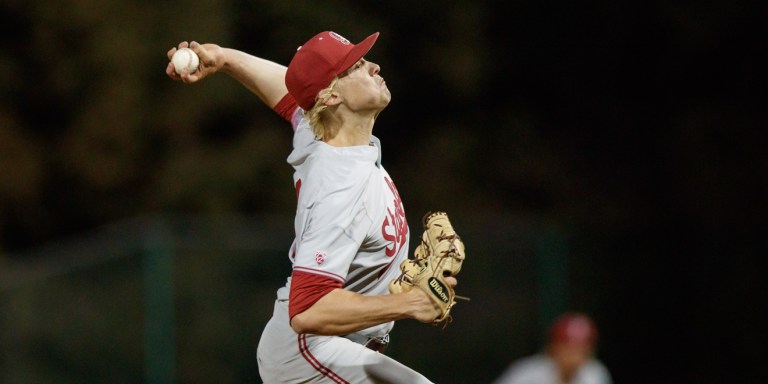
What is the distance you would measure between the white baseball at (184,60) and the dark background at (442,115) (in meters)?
8.78

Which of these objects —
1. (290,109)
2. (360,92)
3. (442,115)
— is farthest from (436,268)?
(442,115)

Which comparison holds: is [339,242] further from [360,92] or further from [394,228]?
[360,92]

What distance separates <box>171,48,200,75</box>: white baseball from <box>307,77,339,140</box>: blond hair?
572 millimetres

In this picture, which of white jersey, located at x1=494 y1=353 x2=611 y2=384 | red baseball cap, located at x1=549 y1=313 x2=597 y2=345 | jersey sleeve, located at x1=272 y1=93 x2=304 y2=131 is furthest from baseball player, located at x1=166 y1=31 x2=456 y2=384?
white jersey, located at x1=494 y1=353 x2=611 y2=384

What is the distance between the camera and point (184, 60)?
5.30 meters

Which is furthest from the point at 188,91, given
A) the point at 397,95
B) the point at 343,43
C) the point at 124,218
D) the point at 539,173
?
the point at 343,43

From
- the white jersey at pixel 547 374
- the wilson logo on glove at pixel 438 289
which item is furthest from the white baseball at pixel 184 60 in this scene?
the white jersey at pixel 547 374

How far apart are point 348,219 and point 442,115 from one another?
11.1 meters

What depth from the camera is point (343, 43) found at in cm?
509

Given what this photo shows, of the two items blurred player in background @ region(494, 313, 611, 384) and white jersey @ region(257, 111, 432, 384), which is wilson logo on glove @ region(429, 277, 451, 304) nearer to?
white jersey @ region(257, 111, 432, 384)

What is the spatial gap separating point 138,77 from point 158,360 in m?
4.99

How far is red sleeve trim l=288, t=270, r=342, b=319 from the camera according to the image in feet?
15.1

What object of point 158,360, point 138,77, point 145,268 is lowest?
point 158,360

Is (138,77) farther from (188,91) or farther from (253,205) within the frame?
(253,205)
